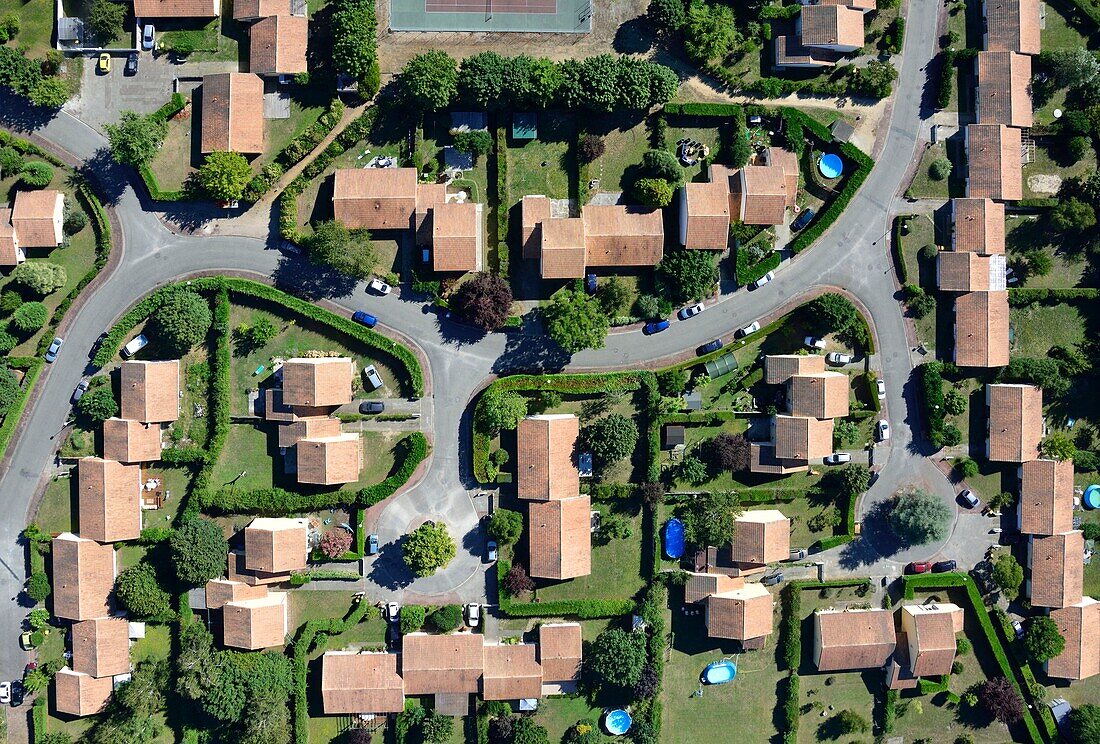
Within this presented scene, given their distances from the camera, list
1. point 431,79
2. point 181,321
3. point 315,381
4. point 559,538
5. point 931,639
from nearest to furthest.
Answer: point 431,79
point 181,321
point 315,381
point 559,538
point 931,639

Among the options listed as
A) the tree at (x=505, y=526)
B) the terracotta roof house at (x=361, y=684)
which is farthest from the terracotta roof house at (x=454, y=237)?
the terracotta roof house at (x=361, y=684)

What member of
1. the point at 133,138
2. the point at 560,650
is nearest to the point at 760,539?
the point at 560,650

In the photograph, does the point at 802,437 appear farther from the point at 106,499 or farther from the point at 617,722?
the point at 106,499

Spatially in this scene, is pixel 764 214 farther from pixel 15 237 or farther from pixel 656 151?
pixel 15 237

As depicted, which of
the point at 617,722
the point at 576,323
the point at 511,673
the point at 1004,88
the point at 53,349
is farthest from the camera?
the point at 617,722

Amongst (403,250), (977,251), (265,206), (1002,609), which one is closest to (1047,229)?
(977,251)

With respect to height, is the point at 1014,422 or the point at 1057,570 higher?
the point at 1014,422

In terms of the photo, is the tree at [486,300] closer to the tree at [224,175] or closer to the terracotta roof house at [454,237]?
the terracotta roof house at [454,237]

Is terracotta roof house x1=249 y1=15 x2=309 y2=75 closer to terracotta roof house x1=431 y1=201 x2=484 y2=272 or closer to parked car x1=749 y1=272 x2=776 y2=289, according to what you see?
terracotta roof house x1=431 y1=201 x2=484 y2=272
